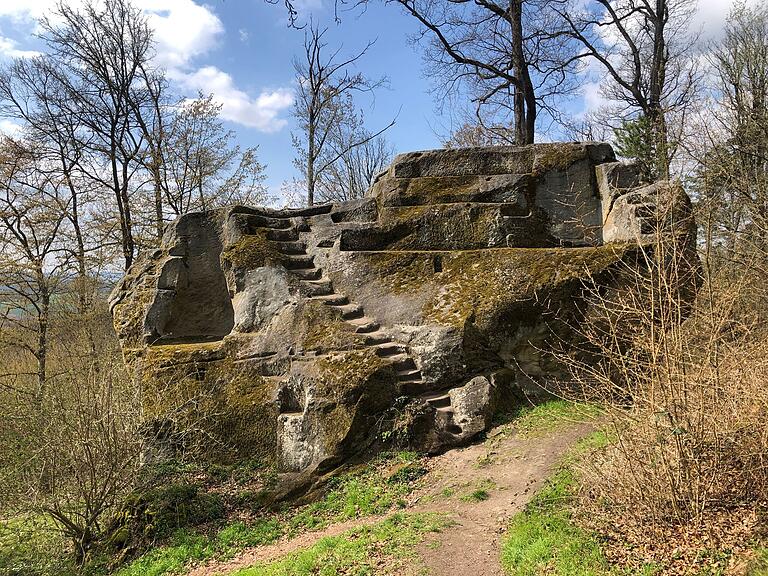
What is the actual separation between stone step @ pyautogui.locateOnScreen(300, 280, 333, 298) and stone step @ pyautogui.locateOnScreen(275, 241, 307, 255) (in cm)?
116

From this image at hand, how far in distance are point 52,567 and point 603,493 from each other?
26.5 feet

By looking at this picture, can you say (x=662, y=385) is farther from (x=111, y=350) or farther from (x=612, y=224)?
(x=111, y=350)

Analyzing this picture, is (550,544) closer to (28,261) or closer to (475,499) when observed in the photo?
(475,499)

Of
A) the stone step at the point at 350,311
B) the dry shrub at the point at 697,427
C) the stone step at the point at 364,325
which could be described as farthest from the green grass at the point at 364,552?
the stone step at the point at 350,311

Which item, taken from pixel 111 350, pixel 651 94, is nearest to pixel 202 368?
pixel 111 350

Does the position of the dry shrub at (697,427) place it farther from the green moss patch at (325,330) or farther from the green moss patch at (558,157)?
the green moss patch at (558,157)

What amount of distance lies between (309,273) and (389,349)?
9.72 feet

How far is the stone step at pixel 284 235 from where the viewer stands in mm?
12071

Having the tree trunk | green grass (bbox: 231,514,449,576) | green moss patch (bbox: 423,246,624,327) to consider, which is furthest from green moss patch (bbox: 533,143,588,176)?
green grass (bbox: 231,514,449,576)

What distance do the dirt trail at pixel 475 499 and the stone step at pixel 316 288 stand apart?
14.0 feet

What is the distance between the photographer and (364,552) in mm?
5637

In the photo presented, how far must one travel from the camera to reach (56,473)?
319 inches

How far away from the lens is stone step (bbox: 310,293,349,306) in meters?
10.3

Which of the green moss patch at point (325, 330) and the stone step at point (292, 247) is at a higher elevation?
the stone step at point (292, 247)
